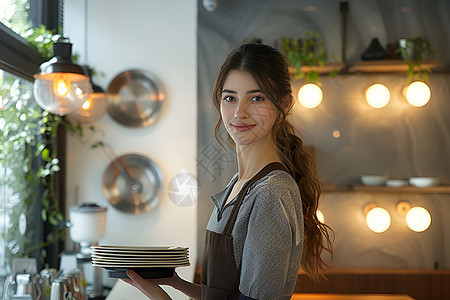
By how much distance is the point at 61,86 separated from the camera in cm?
199

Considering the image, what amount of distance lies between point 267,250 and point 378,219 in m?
2.49

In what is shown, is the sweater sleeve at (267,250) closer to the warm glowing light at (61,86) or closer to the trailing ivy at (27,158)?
the warm glowing light at (61,86)

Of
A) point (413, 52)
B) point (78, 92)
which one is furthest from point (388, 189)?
point (78, 92)

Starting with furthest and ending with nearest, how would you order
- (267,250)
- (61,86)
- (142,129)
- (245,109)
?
(142,129)
(61,86)
(245,109)
(267,250)

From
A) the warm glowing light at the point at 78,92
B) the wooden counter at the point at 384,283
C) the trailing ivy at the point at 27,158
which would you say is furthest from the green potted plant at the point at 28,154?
the wooden counter at the point at 384,283

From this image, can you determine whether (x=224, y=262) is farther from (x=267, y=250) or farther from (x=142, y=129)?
(x=142, y=129)

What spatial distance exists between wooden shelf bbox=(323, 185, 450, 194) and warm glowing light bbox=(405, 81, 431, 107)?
567 millimetres

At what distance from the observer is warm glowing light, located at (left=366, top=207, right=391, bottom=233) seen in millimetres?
3350

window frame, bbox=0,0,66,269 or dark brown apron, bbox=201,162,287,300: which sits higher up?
window frame, bbox=0,0,66,269

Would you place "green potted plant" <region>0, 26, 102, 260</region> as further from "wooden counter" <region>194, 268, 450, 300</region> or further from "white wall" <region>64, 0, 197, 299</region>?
"wooden counter" <region>194, 268, 450, 300</region>

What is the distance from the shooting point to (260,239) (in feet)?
3.53

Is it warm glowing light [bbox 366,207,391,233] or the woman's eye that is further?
warm glowing light [bbox 366,207,391,233]

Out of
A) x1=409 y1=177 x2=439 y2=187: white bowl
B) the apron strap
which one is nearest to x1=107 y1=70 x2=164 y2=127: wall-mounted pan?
x1=409 y1=177 x2=439 y2=187: white bowl

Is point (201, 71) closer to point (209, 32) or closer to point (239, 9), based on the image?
point (209, 32)
